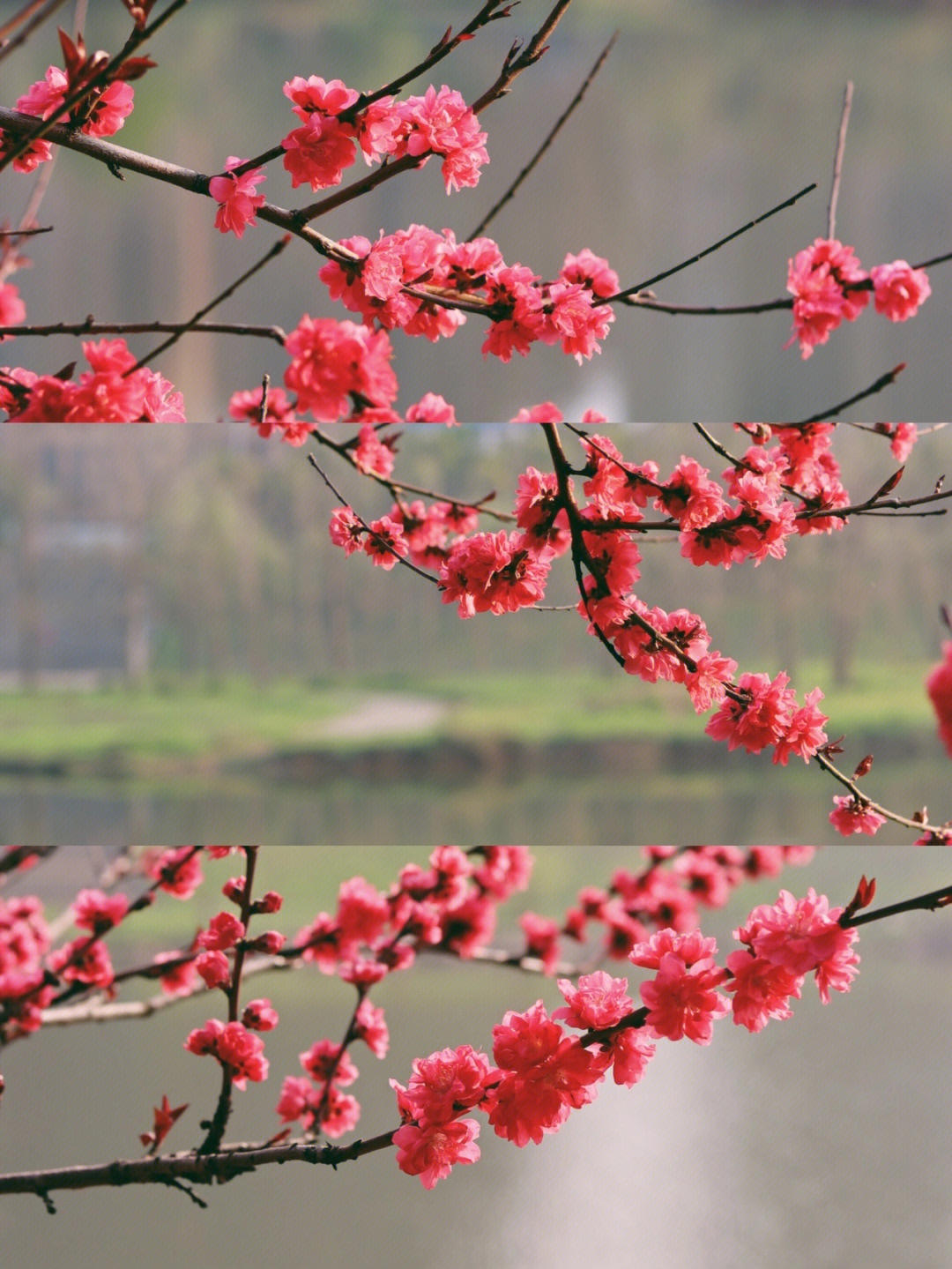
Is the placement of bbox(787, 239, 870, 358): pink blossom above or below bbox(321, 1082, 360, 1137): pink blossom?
above

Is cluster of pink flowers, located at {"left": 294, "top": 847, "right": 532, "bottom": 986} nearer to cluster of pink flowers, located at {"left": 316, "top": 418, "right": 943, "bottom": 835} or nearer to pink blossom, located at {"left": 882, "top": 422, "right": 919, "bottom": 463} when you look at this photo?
cluster of pink flowers, located at {"left": 316, "top": 418, "right": 943, "bottom": 835}

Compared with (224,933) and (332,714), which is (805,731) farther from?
(332,714)

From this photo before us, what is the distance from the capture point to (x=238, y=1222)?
1.56 m

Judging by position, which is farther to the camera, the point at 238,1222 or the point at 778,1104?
the point at 778,1104

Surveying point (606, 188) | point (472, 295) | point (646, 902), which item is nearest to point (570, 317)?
point (472, 295)

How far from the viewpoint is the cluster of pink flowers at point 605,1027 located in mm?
589

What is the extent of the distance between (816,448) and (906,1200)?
139 centimetres

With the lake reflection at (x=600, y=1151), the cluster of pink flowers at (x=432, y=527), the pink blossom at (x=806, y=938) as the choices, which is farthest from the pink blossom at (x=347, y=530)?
the lake reflection at (x=600, y=1151)

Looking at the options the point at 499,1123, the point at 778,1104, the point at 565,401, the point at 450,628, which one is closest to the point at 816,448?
the point at 499,1123

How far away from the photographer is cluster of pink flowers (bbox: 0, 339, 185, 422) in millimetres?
715

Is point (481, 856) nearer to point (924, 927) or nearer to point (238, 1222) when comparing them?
point (238, 1222)

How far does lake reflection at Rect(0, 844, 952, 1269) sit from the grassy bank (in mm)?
598

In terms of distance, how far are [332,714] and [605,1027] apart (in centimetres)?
99

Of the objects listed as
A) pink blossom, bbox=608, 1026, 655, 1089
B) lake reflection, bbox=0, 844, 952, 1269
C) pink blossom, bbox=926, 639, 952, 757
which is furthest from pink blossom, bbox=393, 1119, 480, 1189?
lake reflection, bbox=0, 844, 952, 1269
